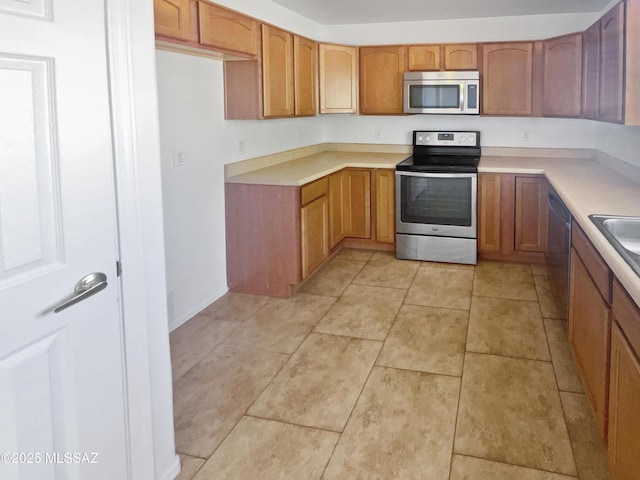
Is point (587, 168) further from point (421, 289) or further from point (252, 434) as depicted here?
point (252, 434)

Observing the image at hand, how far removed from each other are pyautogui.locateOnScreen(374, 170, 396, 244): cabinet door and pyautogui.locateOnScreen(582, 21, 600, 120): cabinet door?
166cm

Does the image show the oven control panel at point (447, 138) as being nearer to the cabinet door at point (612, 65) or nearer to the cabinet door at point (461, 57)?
the cabinet door at point (461, 57)

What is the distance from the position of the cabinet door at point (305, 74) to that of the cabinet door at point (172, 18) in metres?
1.64

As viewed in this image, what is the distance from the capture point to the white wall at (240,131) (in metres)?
3.38

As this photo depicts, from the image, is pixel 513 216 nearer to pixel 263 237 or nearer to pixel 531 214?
pixel 531 214

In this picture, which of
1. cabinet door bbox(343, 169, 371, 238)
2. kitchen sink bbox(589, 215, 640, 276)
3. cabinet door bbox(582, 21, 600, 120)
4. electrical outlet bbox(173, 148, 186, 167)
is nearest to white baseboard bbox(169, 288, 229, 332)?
electrical outlet bbox(173, 148, 186, 167)

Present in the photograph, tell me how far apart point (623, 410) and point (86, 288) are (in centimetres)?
168

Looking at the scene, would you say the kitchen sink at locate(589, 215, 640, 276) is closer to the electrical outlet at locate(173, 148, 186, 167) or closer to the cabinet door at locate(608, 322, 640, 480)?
the cabinet door at locate(608, 322, 640, 480)

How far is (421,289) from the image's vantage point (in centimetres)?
421

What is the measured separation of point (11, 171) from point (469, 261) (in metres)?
4.10

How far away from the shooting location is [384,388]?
273 cm

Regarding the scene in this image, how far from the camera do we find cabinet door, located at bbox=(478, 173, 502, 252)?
186 inches

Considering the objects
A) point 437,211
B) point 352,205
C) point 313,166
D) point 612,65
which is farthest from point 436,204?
point 612,65

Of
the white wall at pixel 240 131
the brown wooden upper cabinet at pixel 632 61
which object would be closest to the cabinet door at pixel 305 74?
the white wall at pixel 240 131
